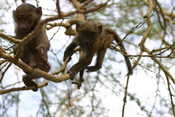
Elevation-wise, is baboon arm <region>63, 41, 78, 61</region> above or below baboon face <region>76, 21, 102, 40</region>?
below

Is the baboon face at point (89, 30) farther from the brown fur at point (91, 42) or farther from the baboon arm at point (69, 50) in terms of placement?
the baboon arm at point (69, 50)

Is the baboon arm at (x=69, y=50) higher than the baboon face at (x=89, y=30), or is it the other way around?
the baboon face at (x=89, y=30)

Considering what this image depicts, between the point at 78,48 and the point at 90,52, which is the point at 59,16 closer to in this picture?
the point at 90,52

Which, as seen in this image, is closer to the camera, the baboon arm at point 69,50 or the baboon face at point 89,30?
the baboon face at point 89,30

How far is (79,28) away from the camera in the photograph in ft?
12.5

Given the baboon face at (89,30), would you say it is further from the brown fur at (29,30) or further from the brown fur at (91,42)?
the brown fur at (29,30)

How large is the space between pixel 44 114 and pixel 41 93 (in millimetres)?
310

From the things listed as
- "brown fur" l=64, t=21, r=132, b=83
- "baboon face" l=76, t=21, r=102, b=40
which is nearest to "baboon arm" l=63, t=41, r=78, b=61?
"brown fur" l=64, t=21, r=132, b=83

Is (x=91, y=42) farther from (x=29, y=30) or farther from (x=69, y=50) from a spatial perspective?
(x=29, y=30)

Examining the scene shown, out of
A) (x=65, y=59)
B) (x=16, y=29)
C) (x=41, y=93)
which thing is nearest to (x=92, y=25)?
(x=65, y=59)

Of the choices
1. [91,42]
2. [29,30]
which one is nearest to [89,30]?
[91,42]

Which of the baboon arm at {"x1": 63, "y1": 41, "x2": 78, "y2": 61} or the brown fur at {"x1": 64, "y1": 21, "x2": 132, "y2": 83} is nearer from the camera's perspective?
the brown fur at {"x1": 64, "y1": 21, "x2": 132, "y2": 83}

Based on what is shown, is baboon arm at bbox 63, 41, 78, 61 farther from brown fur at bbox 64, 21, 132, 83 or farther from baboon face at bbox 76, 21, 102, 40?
baboon face at bbox 76, 21, 102, 40

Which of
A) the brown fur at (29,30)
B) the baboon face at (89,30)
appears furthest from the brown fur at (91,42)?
the brown fur at (29,30)
